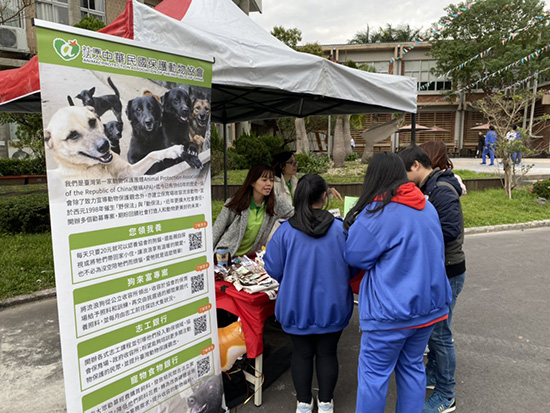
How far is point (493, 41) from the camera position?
80.9ft

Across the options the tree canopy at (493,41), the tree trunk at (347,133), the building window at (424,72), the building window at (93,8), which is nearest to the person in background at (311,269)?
the tree trunk at (347,133)

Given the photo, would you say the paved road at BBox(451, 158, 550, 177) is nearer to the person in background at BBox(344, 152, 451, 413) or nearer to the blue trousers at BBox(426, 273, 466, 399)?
the blue trousers at BBox(426, 273, 466, 399)

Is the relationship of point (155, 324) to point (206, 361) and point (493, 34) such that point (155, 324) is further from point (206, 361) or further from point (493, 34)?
point (493, 34)

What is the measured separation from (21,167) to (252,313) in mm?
14518

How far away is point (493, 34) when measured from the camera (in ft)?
82.1

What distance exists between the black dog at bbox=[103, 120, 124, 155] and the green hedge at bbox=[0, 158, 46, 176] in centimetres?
1427

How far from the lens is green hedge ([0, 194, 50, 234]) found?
21.9ft

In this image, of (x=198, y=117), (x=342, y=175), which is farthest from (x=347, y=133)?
(x=198, y=117)

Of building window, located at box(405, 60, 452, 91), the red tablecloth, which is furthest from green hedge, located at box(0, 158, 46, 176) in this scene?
building window, located at box(405, 60, 452, 91)

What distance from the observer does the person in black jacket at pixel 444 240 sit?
7.81 ft

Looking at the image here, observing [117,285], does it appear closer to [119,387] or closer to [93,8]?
[119,387]

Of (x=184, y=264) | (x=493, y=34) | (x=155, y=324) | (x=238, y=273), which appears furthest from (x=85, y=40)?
(x=493, y=34)

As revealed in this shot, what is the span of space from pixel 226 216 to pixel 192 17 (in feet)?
5.49

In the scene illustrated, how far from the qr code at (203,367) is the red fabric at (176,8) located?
259 centimetres
